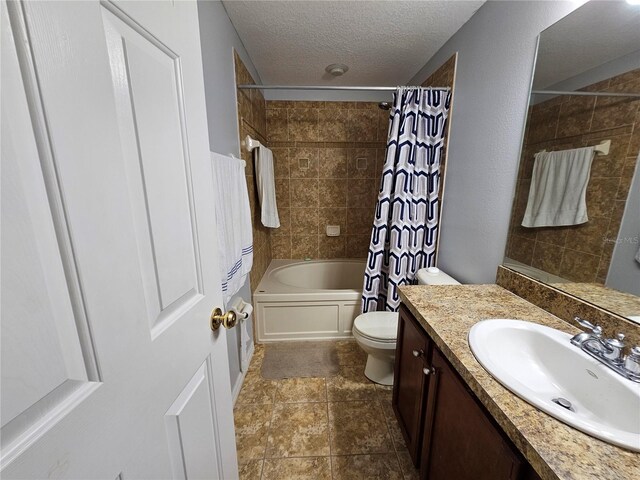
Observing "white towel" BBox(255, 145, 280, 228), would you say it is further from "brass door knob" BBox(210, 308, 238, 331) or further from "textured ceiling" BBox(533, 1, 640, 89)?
"textured ceiling" BBox(533, 1, 640, 89)

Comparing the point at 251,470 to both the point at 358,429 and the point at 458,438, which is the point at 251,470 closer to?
the point at 358,429

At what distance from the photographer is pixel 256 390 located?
5.75ft

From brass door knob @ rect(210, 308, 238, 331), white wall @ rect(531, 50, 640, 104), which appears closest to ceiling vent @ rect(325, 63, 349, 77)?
white wall @ rect(531, 50, 640, 104)

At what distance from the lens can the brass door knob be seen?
77 centimetres

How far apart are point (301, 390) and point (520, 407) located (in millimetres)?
1428

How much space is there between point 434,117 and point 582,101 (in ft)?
2.98

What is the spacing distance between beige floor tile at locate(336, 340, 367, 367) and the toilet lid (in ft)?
1.42

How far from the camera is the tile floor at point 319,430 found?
1.27 metres

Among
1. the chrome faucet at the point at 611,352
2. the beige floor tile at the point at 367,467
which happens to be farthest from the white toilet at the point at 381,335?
the chrome faucet at the point at 611,352

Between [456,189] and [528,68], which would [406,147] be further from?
[528,68]

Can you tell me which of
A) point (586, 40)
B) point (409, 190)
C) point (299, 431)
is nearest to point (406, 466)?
point (299, 431)

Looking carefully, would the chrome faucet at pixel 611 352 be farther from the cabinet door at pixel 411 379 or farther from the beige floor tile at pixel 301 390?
Result: the beige floor tile at pixel 301 390

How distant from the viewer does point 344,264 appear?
3.05 metres

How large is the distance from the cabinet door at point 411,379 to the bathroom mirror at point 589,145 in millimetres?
587
